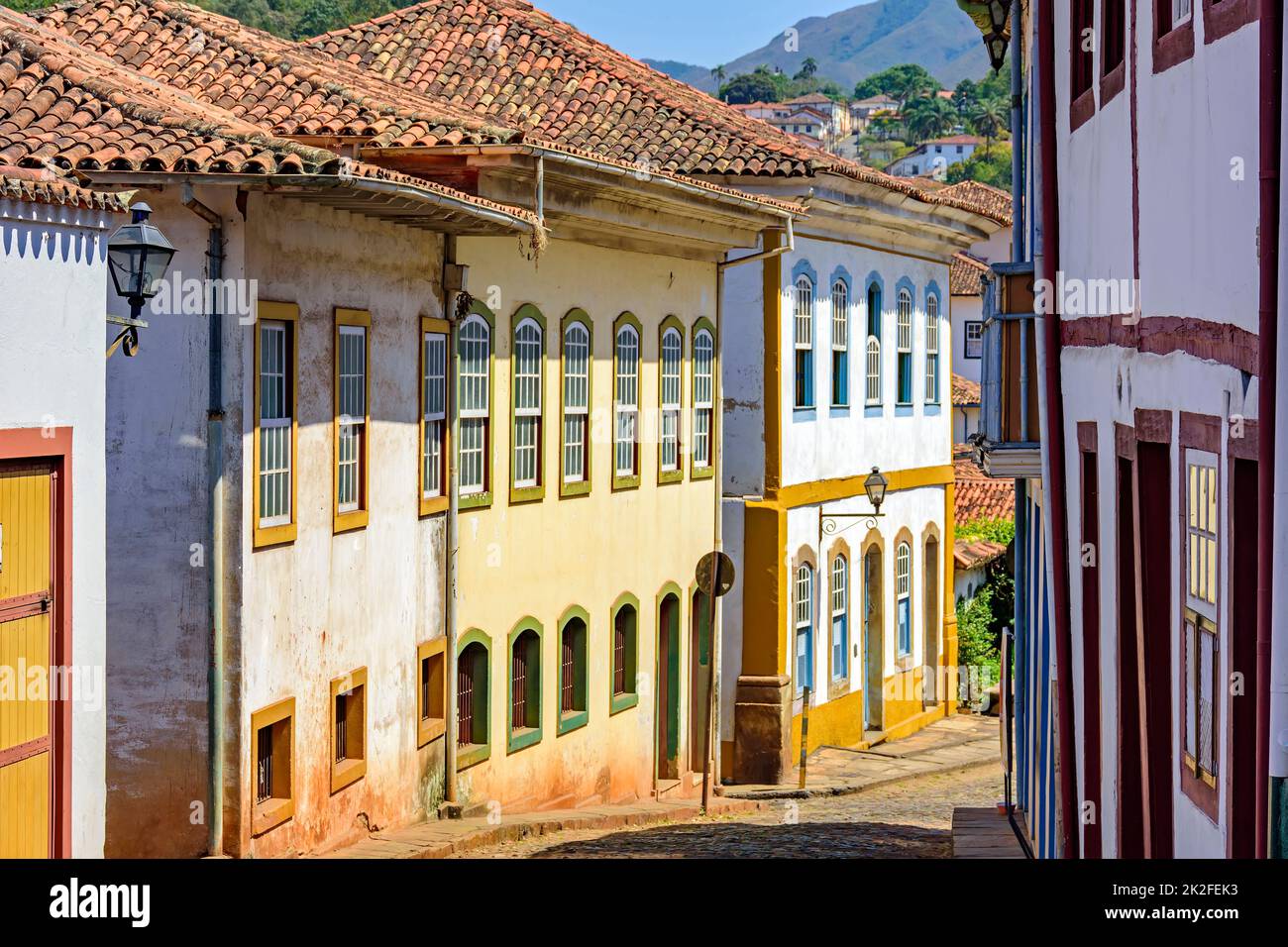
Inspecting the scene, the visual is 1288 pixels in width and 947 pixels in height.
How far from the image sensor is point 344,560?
1530 centimetres

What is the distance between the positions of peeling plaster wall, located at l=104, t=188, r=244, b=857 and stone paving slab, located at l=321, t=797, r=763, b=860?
5.07 feet

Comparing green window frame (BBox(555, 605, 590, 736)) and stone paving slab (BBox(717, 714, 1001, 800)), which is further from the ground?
green window frame (BBox(555, 605, 590, 736))

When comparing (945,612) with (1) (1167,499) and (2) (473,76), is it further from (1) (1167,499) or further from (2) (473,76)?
(1) (1167,499)

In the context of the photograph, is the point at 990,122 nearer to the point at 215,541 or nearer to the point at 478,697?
the point at 478,697

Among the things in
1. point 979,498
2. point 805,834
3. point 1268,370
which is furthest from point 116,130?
point 979,498

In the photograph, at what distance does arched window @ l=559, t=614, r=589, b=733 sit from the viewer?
2014cm

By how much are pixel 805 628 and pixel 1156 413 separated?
1700 cm

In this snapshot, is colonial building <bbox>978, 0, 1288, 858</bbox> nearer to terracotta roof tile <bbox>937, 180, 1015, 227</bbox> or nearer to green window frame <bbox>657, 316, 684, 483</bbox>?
green window frame <bbox>657, 316, 684, 483</bbox>

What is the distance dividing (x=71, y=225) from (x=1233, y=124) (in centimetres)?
574

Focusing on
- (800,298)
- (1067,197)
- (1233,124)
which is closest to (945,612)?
(800,298)

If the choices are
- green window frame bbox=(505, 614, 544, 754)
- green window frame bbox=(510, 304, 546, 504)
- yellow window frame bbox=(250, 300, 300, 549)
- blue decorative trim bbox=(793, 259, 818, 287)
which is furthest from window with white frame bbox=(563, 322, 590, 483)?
yellow window frame bbox=(250, 300, 300, 549)

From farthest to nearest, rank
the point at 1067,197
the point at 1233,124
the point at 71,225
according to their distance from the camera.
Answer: the point at 1067,197, the point at 71,225, the point at 1233,124

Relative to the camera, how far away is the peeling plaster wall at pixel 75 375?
9914 millimetres

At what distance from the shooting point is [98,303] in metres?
10.7
